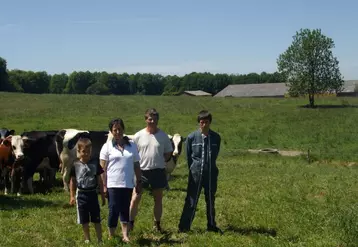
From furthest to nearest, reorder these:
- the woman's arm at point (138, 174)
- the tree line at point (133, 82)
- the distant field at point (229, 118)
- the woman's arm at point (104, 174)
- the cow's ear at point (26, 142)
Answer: the tree line at point (133, 82) < the distant field at point (229, 118) < the cow's ear at point (26, 142) < the woman's arm at point (138, 174) < the woman's arm at point (104, 174)

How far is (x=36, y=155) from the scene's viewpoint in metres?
14.8

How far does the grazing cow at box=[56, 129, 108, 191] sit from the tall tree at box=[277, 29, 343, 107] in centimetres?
5734

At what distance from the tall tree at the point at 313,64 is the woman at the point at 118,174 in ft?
207

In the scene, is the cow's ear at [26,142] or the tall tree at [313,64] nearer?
the cow's ear at [26,142]

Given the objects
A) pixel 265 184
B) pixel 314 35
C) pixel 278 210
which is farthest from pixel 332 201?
pixel 314 35

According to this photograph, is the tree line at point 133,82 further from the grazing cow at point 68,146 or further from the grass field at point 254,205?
the grazing cow at point 68,146

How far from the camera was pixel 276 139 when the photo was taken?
124 feet

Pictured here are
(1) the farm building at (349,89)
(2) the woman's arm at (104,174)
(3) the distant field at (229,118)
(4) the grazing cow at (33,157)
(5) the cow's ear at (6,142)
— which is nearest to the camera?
(2) the woman's arm at (104,174)

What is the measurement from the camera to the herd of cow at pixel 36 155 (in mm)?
13930

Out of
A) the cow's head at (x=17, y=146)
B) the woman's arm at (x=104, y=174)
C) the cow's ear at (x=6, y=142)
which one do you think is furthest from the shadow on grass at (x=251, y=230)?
the cow's ear at (x=6, y=142)

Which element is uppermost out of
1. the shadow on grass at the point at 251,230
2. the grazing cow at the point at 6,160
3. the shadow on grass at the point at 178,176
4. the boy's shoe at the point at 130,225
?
the grazing cow at the point at 6,160

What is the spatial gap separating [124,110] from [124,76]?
119 meters

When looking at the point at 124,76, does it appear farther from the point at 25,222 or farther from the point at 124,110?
the point at 25,222

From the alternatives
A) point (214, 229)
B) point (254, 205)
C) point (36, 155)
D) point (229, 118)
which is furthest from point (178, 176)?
point (229, 118)
